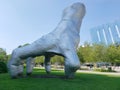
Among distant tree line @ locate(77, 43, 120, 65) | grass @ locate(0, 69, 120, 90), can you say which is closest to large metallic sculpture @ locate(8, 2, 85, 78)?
grass @ locate(0, 69, 120, 90)

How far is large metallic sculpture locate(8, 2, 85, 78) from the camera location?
1367cm

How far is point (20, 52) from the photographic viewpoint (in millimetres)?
15211

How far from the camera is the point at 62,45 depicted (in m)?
14.1

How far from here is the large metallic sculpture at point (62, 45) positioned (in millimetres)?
13672

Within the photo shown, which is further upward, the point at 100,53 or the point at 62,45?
the point at 100,53

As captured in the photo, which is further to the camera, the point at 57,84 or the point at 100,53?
the point at 100,53

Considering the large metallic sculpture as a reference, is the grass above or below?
below

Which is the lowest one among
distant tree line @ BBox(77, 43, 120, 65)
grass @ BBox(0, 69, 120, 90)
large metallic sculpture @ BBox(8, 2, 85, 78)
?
grass @ BBox(0, 69, 120, 90)

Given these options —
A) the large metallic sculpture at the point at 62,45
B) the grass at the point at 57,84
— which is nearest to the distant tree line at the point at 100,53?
the large metallic sculpture at the point at 62,45

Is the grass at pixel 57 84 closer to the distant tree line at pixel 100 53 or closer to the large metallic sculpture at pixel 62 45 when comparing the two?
the large metallic sculpture at pixel 62 45

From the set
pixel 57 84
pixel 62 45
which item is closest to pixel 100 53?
pixel 62 45

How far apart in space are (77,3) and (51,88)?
785 cm

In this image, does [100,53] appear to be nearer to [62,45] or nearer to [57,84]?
[62,45]

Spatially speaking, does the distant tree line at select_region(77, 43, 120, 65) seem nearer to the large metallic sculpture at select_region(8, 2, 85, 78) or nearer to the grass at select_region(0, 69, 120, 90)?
the large metallic sculpture at select_region(8, 2, 85, 78)
